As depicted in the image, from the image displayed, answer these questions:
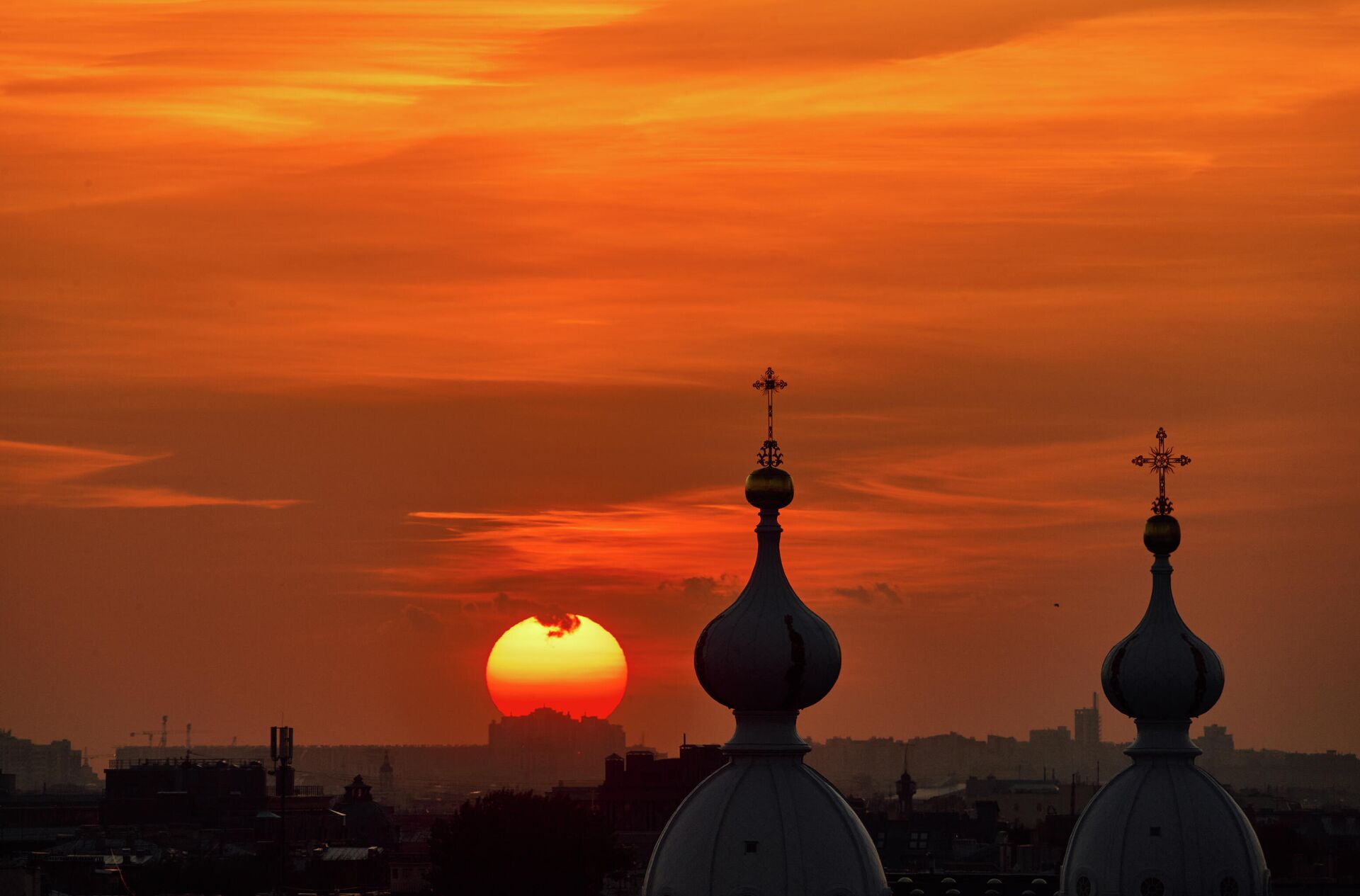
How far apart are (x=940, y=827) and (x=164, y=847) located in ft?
170

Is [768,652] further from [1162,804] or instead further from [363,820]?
[363,820]

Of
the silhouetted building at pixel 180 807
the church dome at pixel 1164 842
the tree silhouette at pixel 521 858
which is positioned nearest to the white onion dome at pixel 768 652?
the church dome at pixel 1164 842

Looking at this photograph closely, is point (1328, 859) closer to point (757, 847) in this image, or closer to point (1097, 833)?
point (1097, 833)

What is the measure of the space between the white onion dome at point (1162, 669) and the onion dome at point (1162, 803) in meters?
0.02

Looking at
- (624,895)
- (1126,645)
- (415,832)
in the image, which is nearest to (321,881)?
(624,895)

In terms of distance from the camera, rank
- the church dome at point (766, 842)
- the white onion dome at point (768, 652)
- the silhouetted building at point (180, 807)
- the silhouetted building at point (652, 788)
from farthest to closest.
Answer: the silhouetted building at point (180, 807) < the silhouetted building at point (652, 788) < the white onion dome at point (768, 652) < the church dome at point (766, 842)

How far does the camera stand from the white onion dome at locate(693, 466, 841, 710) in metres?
53.1

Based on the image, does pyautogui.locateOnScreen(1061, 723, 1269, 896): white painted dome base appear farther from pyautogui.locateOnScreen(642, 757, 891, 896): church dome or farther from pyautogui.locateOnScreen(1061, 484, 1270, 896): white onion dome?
pyautogui.locateOnScreen(642, 757, 891, 896): church dome

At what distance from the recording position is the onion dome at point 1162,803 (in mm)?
58156

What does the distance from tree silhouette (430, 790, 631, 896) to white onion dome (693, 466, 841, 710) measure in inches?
2241

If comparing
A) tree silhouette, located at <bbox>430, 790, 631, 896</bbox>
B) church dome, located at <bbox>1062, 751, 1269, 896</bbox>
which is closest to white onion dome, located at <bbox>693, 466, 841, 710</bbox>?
church dome, located at <bbox>1062, 751, 1269, 896</bbox>

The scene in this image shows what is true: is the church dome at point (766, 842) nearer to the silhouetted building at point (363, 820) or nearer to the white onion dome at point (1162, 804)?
the white onion dome at point (1162, 804)

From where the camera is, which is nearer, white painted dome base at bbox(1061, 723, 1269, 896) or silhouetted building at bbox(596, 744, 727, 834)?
white painted dome base at bbox(1061, 723, 1269, 896)

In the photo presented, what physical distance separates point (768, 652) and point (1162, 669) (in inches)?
475
